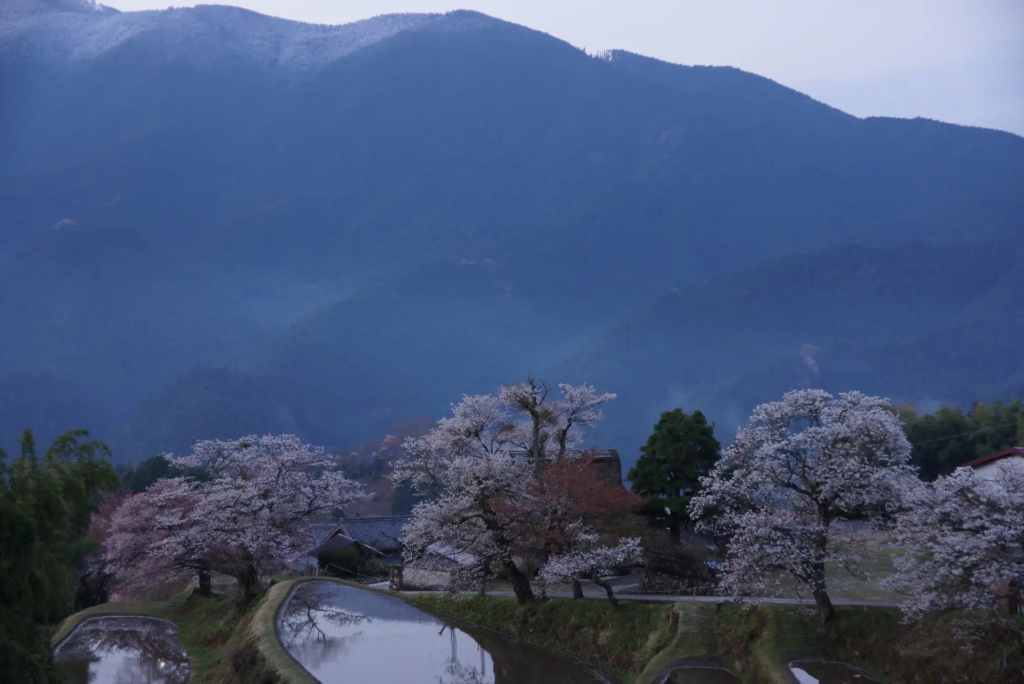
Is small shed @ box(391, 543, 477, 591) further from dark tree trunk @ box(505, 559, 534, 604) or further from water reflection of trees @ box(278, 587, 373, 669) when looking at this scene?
water reflection of trees @ box(278, 587, 373, 669)

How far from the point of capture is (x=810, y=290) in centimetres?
18425

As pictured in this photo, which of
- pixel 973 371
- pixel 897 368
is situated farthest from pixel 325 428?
pixel 973 371

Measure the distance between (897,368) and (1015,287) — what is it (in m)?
48.2

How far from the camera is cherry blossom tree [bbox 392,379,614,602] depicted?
2673 centimetres

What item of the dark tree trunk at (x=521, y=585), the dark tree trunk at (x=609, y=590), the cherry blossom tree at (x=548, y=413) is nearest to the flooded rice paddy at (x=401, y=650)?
the dark tree trunk at (x=521, y=585)

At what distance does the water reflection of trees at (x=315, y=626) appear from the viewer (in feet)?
78.1

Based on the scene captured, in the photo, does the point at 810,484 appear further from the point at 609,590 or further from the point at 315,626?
the point at 315,626

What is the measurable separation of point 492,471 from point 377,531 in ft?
89.9

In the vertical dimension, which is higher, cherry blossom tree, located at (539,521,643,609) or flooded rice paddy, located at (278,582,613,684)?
cherry blossom tree, located at (539,521,643,609)

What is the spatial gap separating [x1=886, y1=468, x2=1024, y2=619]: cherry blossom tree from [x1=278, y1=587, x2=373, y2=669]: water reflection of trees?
49.8ft

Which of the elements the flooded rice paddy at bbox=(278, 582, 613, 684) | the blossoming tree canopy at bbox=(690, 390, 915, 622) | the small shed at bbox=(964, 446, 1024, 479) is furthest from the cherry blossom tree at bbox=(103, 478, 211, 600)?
the small shed at bbox=(964, 446, 1024, 479)

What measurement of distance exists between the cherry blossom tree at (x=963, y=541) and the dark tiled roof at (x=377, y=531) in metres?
36.8

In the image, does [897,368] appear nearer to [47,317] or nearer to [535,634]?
[535,634]

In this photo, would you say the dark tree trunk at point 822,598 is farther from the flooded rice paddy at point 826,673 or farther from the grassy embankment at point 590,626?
the grassy embankment at point 590,626
